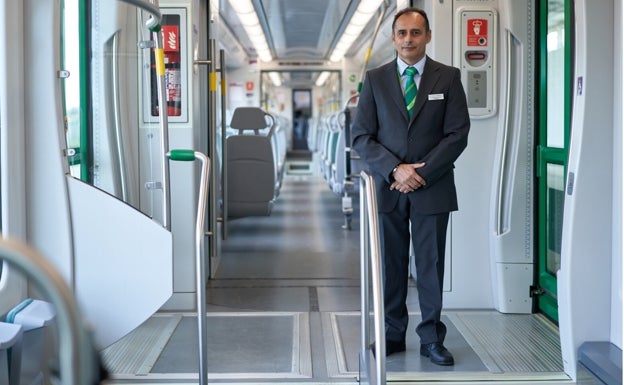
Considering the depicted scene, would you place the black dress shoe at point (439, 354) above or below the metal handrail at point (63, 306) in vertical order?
below

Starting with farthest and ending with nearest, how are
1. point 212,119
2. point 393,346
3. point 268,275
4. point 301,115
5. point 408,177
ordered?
point 301,115, point 268,275, point 212,119, point 393,346, point 408,177

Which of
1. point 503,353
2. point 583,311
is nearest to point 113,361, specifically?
point 503,353

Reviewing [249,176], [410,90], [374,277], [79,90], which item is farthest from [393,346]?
[249,176]

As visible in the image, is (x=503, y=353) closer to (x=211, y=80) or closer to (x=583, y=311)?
(x=583, y=311)

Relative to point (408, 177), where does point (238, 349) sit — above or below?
below

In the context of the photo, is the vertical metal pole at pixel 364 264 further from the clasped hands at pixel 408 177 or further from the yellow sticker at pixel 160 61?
the yellow sticker at pixel 160 61

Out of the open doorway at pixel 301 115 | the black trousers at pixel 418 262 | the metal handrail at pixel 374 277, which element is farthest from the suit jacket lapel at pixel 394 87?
the open doorway at pixel 301 115

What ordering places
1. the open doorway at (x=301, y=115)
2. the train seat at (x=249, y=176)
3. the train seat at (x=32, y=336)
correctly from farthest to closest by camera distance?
the open doorway at (x=301, y=115)
the train seat at (x=249, y=176)
the train seat at (x=32, y=336)

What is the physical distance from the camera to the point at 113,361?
430 cm

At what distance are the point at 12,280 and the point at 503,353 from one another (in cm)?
245

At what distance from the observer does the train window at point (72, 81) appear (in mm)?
3946

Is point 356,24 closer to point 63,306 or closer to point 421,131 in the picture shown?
point 421,131

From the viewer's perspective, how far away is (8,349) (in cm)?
320

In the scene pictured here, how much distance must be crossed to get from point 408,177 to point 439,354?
913 millimetres
